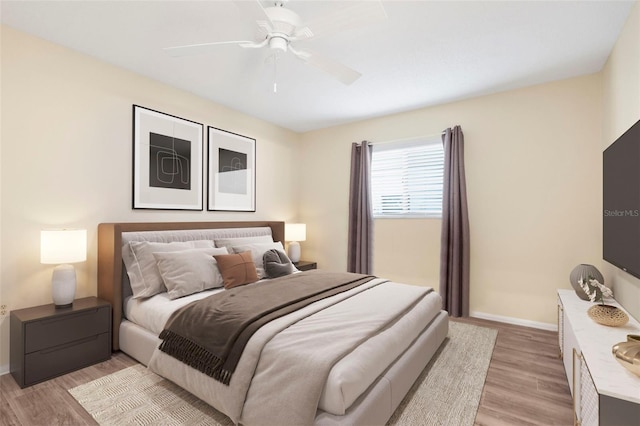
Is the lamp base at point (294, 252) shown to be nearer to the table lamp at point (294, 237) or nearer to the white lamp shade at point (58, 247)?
the table lamp at point (294, 237)

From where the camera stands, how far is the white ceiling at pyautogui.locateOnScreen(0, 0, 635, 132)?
2145 mm

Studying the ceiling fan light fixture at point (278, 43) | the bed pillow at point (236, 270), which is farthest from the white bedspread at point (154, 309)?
the ceiling fan light fixture at point (278, 43)

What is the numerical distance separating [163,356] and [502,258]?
11.6ft

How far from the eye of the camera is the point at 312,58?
7.23 ft

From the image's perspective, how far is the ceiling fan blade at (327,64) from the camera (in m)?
2.16

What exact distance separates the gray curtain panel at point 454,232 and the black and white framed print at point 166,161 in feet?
9.88

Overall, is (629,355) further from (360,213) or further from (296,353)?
(360,213)

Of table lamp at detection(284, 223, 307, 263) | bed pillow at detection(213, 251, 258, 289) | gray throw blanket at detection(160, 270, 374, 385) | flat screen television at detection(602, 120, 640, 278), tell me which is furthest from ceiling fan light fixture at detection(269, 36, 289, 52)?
table lamp at detection(284, 223, 307, 263)

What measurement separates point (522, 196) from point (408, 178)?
1.36 meters

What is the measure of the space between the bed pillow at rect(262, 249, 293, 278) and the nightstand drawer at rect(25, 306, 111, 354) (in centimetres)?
143

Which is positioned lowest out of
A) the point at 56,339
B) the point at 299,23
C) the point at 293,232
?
the point at 56,339

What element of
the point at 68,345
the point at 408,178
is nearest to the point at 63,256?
the point at 68,345

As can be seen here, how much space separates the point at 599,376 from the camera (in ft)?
4.53

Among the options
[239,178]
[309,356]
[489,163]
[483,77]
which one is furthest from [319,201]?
[309,356]
